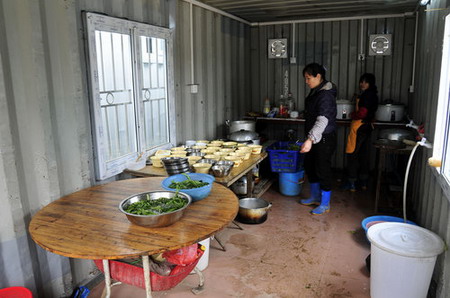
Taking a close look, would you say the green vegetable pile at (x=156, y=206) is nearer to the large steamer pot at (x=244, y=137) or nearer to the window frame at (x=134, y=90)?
the window frame at (x=134, y=90)

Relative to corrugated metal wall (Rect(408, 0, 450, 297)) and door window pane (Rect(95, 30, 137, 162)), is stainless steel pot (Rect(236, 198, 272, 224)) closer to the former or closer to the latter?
door window pane (Rect(95, 30, 137, 162))

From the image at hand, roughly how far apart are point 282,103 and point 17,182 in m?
5.29

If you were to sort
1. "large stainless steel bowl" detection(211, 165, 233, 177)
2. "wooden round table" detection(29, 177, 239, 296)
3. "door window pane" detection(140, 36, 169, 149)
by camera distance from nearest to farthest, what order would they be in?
"wooden round table" detection(29, 177, 239, 296) < "large stainless steel bowl" detection(211, 165, 233, 177) < "door window pane" detection(140, 36, 169, 149)

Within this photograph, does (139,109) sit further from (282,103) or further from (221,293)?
(282,103)

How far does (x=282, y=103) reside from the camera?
6.99 meters

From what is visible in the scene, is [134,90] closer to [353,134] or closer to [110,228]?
[110,228]

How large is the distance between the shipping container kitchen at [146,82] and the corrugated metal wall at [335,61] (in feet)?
0.07

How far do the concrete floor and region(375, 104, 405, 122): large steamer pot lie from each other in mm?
1671

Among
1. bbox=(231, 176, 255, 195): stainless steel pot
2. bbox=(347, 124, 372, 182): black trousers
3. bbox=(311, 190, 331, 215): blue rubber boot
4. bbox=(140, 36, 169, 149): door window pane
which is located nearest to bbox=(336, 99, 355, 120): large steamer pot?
bbox=(347, 124, 372, 182): black trousers

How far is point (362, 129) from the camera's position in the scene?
5453 millimetres

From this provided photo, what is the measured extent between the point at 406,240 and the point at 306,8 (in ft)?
13.6

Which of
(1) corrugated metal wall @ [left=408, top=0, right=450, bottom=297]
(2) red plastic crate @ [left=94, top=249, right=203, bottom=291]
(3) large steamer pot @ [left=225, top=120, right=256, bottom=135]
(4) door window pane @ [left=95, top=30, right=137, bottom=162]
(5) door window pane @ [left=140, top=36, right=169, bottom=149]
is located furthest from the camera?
(3) large steamer pot @ [left=225, top=120, right=256, bottom=135]

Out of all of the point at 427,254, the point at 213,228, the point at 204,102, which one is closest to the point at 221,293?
the point at 213,228

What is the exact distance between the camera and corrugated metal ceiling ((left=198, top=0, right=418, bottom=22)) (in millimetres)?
5160
